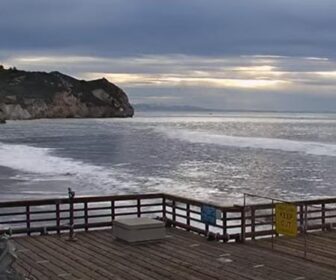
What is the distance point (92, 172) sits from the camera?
40.4 meters

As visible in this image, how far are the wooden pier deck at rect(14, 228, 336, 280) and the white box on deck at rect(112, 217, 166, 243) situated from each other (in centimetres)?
16

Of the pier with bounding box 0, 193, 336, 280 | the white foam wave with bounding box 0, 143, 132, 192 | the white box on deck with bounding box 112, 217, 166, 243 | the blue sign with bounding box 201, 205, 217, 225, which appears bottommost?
A: the white foam wave with bounding box 0, 143, 132, 192

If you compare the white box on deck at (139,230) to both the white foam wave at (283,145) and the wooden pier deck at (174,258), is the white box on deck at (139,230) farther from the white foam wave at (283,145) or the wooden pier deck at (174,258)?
the white foam wave at (283,145)

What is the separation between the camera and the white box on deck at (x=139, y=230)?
41.4 ft

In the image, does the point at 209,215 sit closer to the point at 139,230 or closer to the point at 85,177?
the point at 139,230

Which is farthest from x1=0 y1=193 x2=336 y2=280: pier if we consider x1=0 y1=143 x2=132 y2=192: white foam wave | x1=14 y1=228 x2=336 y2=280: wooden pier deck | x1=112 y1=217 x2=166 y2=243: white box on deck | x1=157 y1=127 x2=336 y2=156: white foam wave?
x1=157 y1=127 x2=336 y2=156: white foam wave

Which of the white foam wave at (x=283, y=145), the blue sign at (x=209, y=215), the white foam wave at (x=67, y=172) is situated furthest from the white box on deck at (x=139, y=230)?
the white foam wave at (x=283, y=145)

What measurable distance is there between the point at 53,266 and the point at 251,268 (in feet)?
11.1

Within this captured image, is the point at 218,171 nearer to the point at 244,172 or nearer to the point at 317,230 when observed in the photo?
the point at 244,172

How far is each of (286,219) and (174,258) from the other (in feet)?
7.28

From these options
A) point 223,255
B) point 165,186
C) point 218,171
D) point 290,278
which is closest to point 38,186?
point 165,186

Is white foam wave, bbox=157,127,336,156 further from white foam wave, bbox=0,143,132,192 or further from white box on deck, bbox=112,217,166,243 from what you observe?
white box on deck, bbox=112,217,166,243

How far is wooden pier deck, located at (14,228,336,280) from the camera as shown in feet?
33.8

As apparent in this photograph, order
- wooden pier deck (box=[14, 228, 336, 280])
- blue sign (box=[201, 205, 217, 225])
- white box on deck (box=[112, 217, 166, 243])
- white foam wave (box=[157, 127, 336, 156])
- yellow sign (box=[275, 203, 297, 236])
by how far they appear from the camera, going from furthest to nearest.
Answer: white foam wave (box=[157, 127, 336, 156]) < blue sign (box=[201, 205, 217, 225]) < white box on deck (box=[112, 217, 166, 243]) < yellow sign (box=[275, 203, 297, 236]) < wooden pier deck (box=[14, 228, 336, 280])
